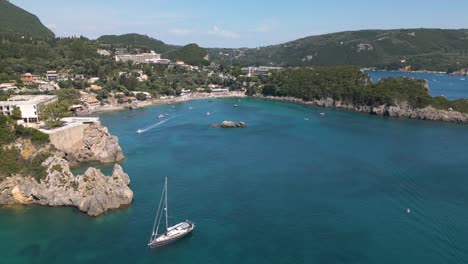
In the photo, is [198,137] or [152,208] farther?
[198,137]

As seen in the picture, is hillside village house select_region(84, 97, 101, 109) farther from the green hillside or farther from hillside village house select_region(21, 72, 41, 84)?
the green hillside

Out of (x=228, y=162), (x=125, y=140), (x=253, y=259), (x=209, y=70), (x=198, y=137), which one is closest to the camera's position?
(x=253, y=259)

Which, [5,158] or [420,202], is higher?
[5,158]

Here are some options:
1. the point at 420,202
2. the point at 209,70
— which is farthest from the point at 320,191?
the point at 209,70

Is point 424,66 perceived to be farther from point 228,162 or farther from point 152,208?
point 152,208

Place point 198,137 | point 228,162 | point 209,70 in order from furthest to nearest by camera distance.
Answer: point 209,70, point 198,137, point 228,162
